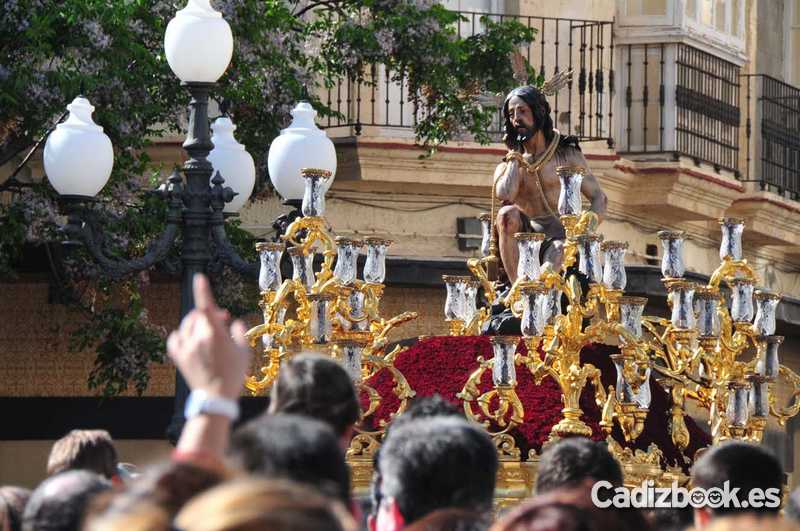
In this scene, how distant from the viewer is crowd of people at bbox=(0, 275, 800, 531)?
378 centimetres

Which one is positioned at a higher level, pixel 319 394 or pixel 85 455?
pixel 319 394

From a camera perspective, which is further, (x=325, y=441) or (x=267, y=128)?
(x=267, y=128)

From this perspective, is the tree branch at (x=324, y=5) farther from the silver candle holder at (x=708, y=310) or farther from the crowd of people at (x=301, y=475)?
the crowd of people at (x=301, y=475)

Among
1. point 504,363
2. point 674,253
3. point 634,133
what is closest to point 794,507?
point 504,363

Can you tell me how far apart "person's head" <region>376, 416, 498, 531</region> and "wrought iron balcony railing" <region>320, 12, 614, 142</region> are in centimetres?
1305

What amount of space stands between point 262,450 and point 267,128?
37.0 ft

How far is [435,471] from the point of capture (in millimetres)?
5277

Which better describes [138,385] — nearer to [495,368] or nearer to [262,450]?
[495,368]

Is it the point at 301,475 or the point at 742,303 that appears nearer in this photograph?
the point at 301,475

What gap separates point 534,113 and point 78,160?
225 centimetres

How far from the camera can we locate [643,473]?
32.6ft

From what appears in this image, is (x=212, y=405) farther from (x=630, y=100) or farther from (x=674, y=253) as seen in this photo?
(x=630, y=100)

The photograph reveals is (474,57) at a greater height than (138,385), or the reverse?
(474,57)

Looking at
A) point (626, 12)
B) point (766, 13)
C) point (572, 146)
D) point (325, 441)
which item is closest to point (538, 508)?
point (325, 441)
